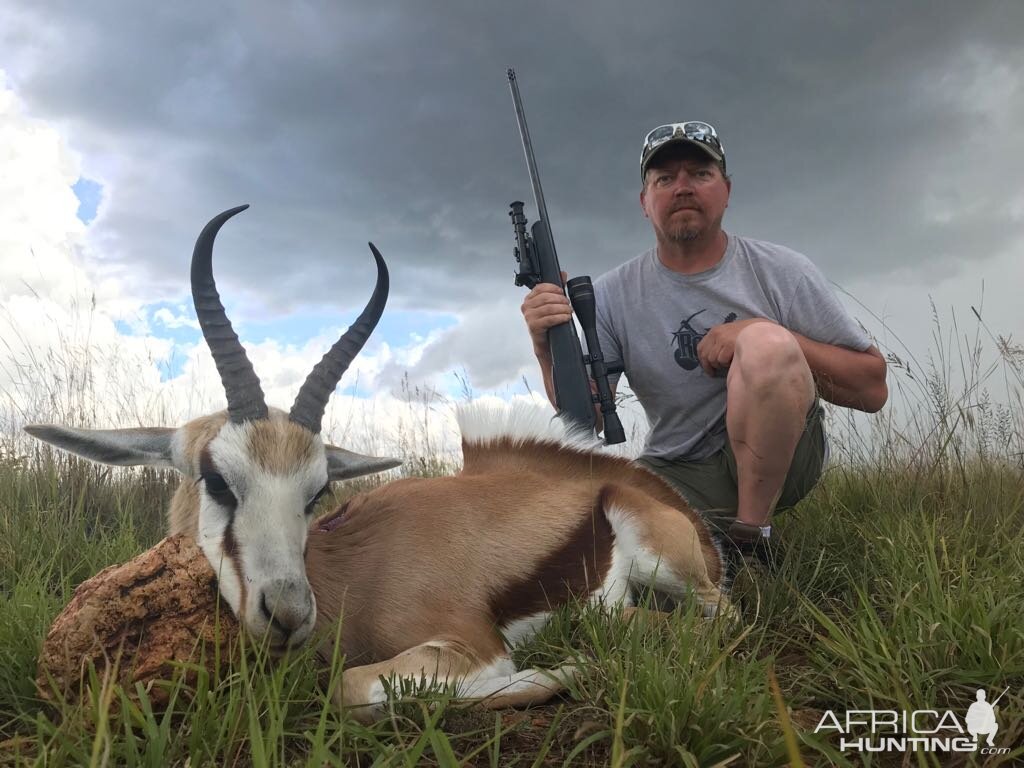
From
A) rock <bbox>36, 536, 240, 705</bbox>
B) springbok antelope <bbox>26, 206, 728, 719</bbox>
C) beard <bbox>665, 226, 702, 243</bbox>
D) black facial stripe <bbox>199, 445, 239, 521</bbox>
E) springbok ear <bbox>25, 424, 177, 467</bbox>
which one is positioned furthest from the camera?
beard <bbox>665, 226, 702, 243</bbox>

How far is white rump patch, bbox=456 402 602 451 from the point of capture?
3.85 m

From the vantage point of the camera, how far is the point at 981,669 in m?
2.19

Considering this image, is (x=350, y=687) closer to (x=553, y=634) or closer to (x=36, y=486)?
(x=553, y=634)

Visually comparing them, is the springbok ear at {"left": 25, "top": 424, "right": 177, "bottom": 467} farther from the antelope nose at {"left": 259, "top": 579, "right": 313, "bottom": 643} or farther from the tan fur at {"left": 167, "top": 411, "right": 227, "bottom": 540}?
A: the antelope nose at {"left": 259, "top": 579, "right": 313, "bottom": 643}

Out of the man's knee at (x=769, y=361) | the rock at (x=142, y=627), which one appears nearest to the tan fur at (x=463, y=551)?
the rock at (x=142, y=627)

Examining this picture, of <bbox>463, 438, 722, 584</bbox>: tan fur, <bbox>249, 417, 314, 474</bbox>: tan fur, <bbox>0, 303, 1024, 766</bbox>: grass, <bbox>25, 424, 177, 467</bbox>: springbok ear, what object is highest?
<bbox>25, 424, 177, 467</bbox>: springbok ear

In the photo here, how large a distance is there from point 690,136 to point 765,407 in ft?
6.37

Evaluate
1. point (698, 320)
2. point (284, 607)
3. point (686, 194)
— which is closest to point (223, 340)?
point (284, 607)

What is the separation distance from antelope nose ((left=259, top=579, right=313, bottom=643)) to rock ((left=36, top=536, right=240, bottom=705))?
0.15 metres

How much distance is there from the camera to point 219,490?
2.59 m

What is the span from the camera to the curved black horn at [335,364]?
294 centimetres

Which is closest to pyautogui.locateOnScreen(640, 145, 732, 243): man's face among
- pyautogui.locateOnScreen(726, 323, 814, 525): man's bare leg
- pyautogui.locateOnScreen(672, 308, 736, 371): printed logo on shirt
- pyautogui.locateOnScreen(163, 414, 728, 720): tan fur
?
pyautogui.locateOnScreen(672, 308, 736, 371): printed logo on shirt

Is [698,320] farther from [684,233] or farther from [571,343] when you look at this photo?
[571,343]

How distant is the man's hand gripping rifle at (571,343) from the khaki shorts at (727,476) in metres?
0.44
